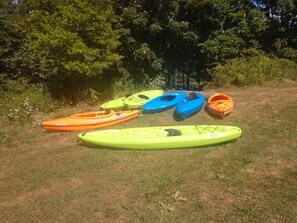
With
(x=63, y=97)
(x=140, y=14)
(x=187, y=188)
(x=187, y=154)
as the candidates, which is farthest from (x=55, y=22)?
(x=187, y=188)

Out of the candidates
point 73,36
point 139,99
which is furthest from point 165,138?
point 73,36

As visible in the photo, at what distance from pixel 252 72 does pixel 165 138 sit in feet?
26.7

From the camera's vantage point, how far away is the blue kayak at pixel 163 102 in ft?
34.6

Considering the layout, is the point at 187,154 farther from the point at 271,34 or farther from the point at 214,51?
the point at 271,34

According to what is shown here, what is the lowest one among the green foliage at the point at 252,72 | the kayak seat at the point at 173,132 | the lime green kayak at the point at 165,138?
the lime green kayak at the point at 165,138

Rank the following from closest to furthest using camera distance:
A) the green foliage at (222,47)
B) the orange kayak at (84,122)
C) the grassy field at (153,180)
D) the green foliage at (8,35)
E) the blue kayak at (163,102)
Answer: the grassy field at (153,180) → the orange kayak at (84,122) → the blue kayak at (163,102) → the green foliage at (8,35) → the green foliage at (222,47)

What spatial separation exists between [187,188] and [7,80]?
31.7 ft

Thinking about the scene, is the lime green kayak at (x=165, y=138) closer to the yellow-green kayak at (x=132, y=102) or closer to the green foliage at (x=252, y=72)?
the yellow-green kayak at (x=132, y=102)

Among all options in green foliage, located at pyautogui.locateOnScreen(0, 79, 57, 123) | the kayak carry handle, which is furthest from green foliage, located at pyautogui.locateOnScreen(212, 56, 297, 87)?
green foliage, located at pyautogui.locateOnScreen(0, 79, 57, 123)

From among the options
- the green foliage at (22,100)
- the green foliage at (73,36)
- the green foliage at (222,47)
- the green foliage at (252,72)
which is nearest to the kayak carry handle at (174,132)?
the green foliage at (73,36)

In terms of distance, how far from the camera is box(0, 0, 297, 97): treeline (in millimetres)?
10922

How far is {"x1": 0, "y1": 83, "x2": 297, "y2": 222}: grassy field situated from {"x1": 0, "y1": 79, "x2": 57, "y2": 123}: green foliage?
141 centimetres

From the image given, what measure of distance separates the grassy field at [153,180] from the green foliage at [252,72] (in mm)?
4740

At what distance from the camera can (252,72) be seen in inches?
543
